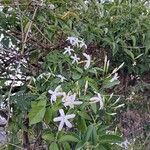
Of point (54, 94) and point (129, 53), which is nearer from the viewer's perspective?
point (54, 94)

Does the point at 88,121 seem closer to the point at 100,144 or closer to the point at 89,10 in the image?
the point at 100,144

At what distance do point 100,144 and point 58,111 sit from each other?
13cm

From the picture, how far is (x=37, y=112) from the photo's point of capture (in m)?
0.94

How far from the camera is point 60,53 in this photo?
127 centimetres

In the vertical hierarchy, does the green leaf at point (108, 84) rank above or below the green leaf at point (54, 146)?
above

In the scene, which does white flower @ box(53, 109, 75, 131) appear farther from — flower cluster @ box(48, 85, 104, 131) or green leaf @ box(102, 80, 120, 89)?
green leaf @ box(102, 80, 120, 89)

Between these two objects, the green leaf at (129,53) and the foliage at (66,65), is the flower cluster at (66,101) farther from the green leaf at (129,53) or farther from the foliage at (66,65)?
the green leaf at (129,53)

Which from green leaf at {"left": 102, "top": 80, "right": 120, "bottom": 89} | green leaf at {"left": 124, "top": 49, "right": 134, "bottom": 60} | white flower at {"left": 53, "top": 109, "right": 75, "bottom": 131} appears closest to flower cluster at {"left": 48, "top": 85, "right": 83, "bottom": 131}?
white flower at {"left": 53, "top": 109, "right": 75, "bottom": 131}

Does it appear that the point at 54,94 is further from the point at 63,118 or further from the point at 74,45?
the point at 74,45

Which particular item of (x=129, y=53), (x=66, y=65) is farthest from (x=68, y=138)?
(x=129, y=53)

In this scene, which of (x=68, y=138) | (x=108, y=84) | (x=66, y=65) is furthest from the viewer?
(x=66, y=65)

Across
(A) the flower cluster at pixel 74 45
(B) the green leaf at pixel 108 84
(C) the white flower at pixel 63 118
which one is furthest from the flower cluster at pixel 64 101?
(A) the flower cluster at pixel 74 45

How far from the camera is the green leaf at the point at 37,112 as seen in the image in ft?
3.03

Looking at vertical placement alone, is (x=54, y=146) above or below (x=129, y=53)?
below
